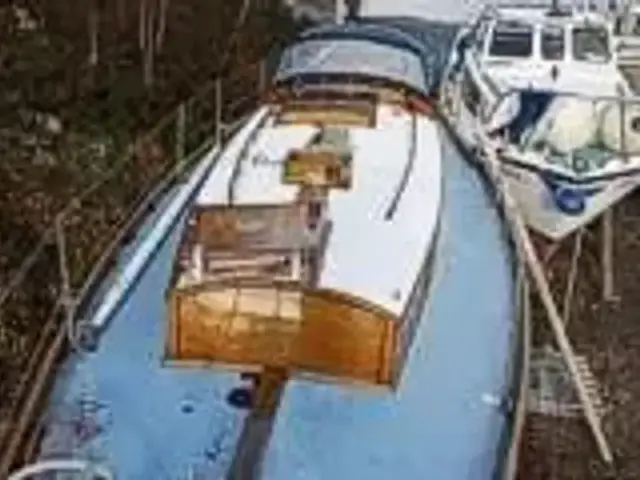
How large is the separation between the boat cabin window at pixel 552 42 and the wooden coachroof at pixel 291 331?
5463mm

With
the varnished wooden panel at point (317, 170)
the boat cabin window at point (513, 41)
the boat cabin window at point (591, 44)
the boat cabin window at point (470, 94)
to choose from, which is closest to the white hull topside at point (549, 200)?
the boat cabin window at point (470, 94)

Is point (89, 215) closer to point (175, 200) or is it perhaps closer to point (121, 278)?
point (175, 200)

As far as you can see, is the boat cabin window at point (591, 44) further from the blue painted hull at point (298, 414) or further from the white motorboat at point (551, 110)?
the blue painted hull at point (298, 414)

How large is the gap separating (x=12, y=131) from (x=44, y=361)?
4.43 meters

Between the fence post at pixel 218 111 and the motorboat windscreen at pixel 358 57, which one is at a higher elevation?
the motorboat windscreen at pixel 358 57

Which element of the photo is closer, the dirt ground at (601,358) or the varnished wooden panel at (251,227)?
the varnished wooden panel at (251,227)

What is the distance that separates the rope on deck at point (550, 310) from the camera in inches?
366

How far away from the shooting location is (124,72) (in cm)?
1334

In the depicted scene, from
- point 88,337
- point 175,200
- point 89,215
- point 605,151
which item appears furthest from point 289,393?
point 605,151

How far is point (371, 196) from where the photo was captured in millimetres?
8992

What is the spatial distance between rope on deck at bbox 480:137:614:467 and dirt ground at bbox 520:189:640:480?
0.13 meters

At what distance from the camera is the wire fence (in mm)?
8578

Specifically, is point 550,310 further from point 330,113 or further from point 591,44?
point 591,44

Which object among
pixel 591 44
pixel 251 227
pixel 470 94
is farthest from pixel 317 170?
pixel 591 44
